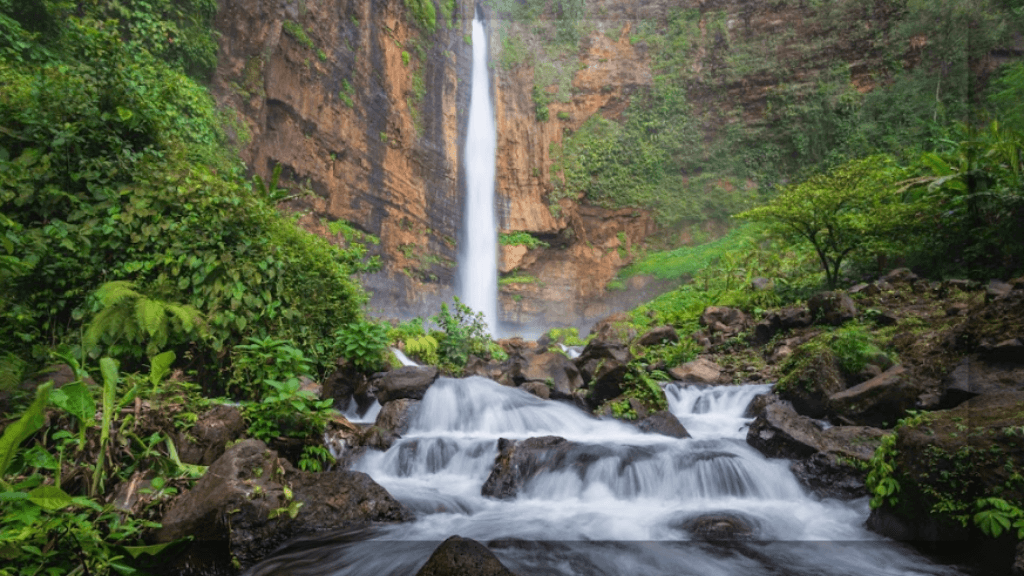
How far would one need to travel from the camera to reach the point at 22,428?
8.18 ft

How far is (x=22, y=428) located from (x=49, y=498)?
373 mm

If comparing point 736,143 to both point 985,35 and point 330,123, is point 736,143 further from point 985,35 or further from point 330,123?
point 330,123

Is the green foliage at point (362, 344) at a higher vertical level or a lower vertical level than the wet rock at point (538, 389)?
higher

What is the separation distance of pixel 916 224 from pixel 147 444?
37.3 feet

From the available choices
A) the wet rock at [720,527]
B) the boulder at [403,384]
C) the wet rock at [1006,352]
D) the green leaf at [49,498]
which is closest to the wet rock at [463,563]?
the green leaf at [49,498]

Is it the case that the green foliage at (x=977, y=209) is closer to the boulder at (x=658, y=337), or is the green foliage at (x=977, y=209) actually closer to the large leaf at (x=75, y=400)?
the boulder at (x=658, y=337)

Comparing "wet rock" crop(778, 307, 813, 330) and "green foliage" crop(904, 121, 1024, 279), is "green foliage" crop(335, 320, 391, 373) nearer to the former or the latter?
"wet rock" crop(778, 307, 813, 330)

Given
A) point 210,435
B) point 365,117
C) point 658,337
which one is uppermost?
point 365,117

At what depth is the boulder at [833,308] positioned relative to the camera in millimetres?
8312

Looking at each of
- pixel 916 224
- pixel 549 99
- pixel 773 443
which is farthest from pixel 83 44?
pixel 549 99

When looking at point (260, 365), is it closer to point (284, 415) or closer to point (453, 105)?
point (284, 415)

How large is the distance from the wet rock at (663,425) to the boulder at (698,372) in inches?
70.6

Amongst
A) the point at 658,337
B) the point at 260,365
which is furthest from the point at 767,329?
the point at 260,365

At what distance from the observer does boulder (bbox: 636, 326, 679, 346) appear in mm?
10461
